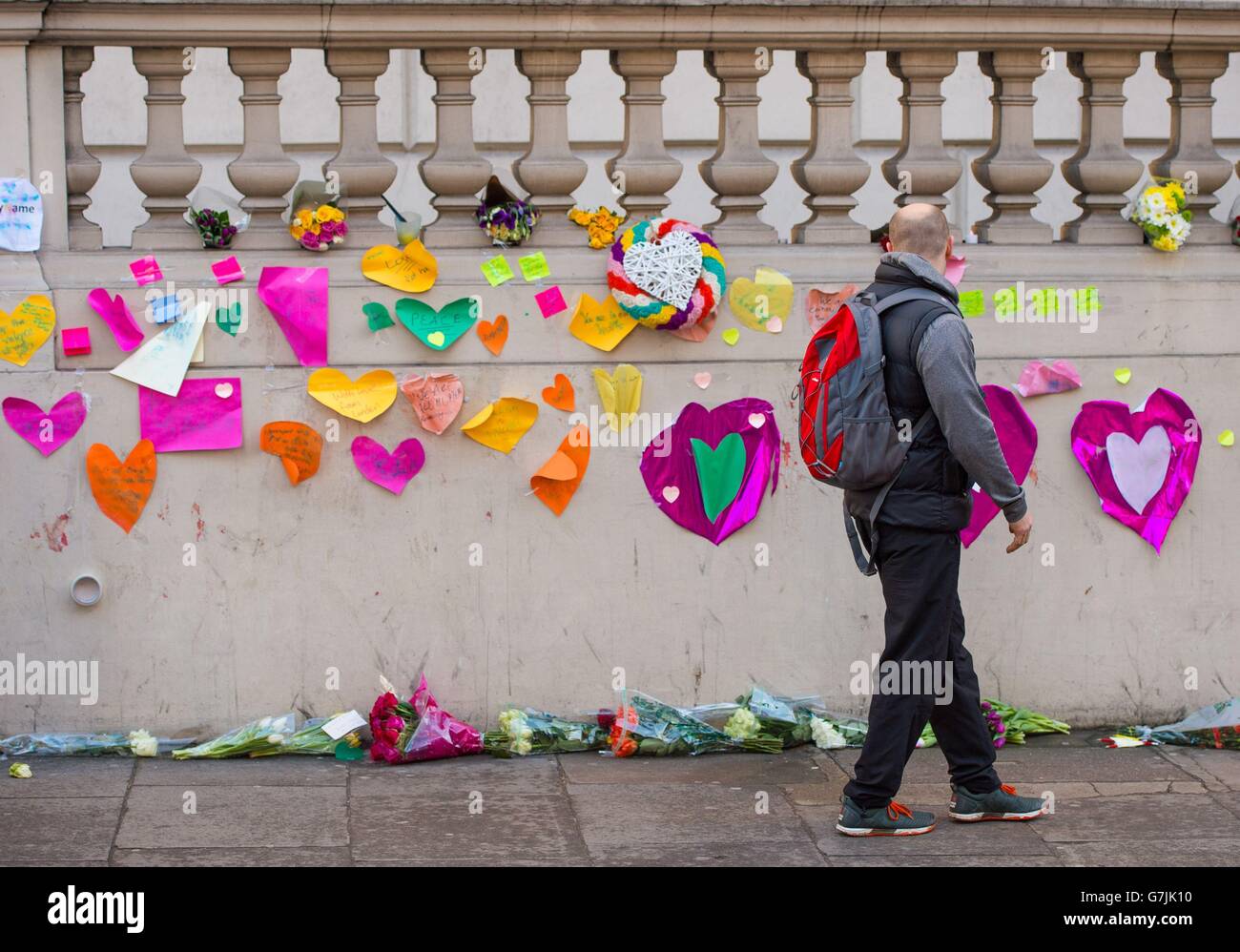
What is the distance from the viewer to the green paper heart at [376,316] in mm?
5945

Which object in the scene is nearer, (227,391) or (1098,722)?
(227,391)

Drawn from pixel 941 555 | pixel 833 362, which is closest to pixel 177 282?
pixel 833 362

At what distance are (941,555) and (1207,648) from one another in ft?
6.04

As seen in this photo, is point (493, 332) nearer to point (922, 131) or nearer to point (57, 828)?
point (922, 131)

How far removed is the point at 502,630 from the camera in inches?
240

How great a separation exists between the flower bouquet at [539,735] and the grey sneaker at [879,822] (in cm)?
115

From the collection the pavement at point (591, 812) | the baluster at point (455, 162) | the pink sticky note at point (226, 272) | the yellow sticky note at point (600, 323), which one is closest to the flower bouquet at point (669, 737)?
the pavement at point (591, 812)

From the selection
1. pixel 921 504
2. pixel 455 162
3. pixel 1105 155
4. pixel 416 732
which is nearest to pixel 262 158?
pixel 455 162

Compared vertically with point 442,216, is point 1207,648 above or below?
below

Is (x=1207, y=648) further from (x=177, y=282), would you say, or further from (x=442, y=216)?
(x=177, y=282)

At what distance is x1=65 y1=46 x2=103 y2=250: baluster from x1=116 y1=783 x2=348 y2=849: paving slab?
6.29 ft

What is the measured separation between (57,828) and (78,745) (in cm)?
80

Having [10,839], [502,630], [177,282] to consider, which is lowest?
[10,839]

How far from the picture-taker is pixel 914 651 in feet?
16.5
